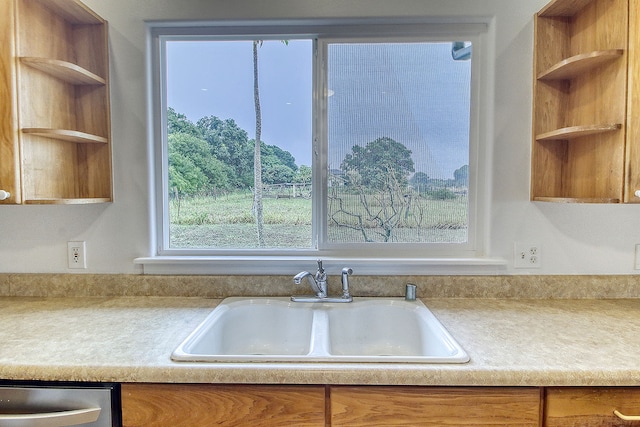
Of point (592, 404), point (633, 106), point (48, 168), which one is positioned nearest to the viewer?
point (592, 404)

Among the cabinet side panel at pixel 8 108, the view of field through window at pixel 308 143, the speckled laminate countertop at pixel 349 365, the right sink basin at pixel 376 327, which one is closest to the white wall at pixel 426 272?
the view of field through window at pixel 308 143

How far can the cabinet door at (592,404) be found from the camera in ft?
2.81

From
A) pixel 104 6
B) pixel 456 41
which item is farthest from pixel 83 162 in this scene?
pixel 456 41

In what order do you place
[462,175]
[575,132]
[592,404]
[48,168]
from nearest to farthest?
[592,404]
[575,132]
[48,168]
[462,175]

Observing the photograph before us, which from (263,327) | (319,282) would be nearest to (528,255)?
(319,282)

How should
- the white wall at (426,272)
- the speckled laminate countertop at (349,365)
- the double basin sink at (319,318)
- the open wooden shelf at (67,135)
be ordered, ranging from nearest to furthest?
the speckled laminate countertop at (349,365) → the open wooden shelf at (67,135) → the double basin sink at (319,318) → the white wall at (426,272)

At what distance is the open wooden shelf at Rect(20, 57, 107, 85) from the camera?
1.16 meters

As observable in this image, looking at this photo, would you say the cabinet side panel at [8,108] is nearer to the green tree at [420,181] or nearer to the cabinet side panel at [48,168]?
the cabinet side panel at [48,168]

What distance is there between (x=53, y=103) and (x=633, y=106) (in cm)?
203

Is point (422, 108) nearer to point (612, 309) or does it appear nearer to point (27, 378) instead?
point (612, 309)

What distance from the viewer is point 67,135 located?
1.23 metres

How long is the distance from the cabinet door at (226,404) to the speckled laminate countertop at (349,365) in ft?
0.12

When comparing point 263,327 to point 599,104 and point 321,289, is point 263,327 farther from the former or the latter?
point 599,104

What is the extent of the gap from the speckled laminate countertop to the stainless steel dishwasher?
0.12 ft
